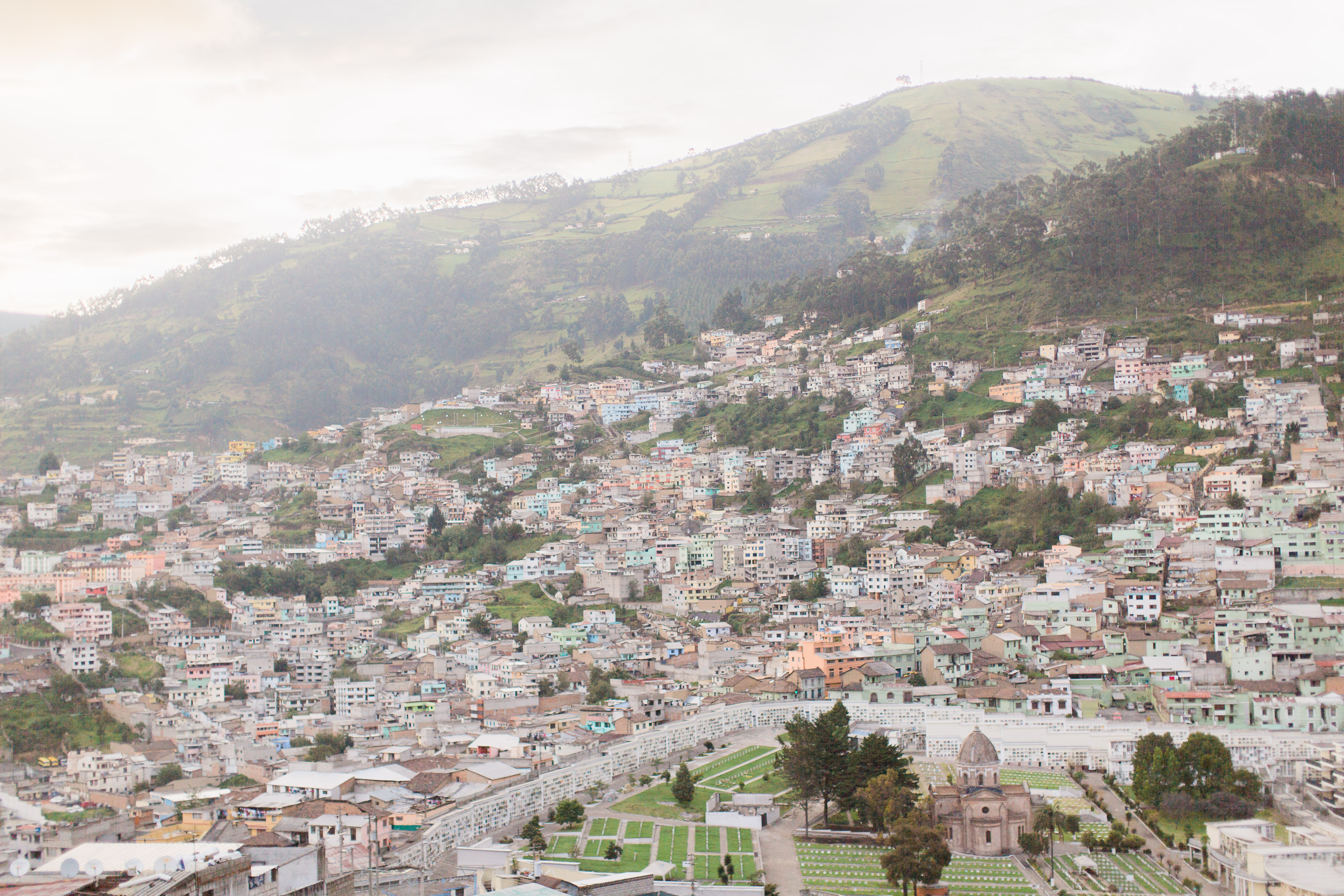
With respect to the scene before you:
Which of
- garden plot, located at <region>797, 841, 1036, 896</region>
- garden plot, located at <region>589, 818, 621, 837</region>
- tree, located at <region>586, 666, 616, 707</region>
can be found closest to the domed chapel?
garden plot, located at <region>797, 841, 1036, 896</region>

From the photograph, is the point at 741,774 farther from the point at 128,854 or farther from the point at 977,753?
the point at 128,854

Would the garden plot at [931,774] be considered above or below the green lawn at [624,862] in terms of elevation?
below

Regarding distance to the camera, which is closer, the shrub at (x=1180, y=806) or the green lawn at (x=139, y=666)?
the shrub at (x=1180, y=806)

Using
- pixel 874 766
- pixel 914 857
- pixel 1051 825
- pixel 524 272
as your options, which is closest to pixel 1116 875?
pixel 1051 825

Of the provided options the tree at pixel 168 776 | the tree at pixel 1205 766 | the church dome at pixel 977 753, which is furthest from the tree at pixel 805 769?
the tree at pixel 168 776

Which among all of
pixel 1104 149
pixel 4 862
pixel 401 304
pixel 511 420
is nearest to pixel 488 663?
pixel 4 862

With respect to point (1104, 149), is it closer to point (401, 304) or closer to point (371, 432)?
point (401, 304)

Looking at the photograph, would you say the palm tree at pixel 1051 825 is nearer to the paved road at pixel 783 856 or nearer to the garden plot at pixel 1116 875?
the garden plot at pixel 1116 875
